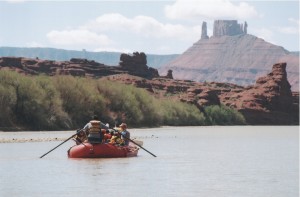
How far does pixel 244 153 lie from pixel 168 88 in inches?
4700

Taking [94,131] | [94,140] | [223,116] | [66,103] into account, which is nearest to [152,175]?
[94,131]

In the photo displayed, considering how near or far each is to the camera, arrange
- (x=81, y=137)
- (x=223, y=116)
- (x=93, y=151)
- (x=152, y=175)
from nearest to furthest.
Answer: (x=152, y=175) → (x=93, y=151) → (x=81, y=137) → (x=223, y=116)

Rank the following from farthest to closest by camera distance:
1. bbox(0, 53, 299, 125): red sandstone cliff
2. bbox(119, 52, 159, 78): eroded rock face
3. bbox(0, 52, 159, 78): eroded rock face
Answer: bbox(119, 52, 159, 78): eroded rock face
bbox(0, 52, 159, 78): eroded rock face
bbox(0, 53, 299, 125): red sandstone cliff

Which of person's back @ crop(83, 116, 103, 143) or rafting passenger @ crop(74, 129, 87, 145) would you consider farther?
rafting passenger @ crop(74, 129, 87, 145)

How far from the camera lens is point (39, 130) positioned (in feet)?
243

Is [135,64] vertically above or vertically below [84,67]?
above

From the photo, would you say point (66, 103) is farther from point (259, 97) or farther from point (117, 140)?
point (259, 97)

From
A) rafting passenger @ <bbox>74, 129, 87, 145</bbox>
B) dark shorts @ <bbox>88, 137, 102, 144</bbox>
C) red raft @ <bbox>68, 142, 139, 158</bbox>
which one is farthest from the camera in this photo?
rafting passenger @ <bbox>74, 129, 87, 145</bbox>

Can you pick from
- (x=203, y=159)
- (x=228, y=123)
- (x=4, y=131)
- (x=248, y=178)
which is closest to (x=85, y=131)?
(x=203, y=159)

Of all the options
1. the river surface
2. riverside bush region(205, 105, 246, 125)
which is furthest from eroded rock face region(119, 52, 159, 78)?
the river surface

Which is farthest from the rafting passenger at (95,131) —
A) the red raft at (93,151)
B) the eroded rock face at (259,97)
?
the eroded rock face at (259,97)

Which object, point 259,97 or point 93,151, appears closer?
point 93,151

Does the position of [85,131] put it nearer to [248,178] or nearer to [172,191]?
[248,178]

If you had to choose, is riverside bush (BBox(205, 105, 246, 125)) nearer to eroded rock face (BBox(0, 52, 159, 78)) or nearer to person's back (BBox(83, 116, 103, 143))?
eroded rock face (BBox(0, 52, 159, 78))
